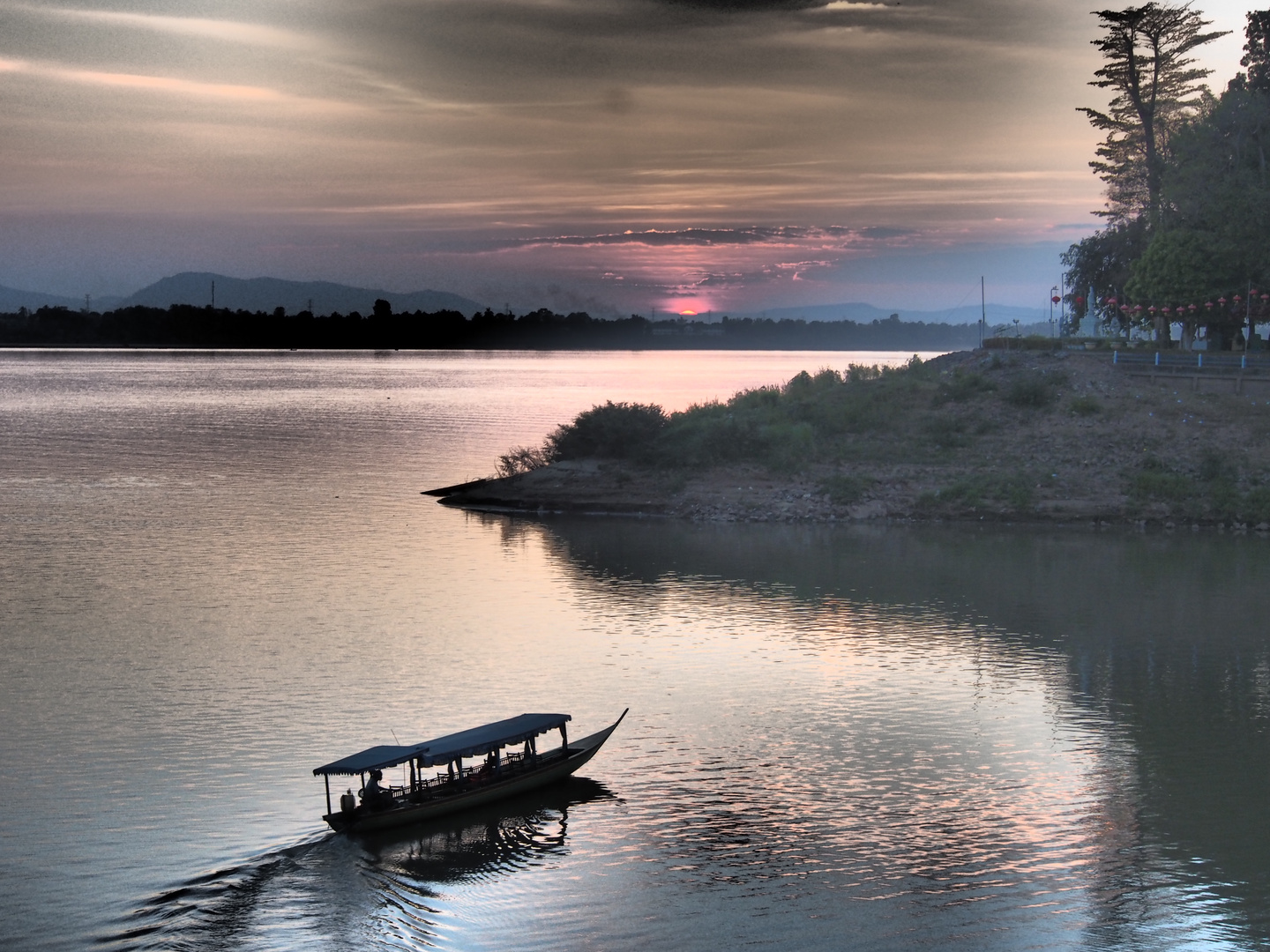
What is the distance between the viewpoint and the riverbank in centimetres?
5994

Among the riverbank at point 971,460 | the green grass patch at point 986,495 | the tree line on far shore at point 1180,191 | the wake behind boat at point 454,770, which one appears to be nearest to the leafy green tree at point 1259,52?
the tree line on far shore at point 1180,191

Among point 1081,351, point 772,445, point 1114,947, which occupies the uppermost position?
point 1081,351

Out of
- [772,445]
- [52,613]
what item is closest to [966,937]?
[52,613]

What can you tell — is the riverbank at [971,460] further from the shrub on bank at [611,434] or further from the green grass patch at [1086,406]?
the shrub on bank at [611,434]

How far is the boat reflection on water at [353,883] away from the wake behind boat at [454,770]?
1.06 feet

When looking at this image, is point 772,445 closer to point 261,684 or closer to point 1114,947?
point 261,684

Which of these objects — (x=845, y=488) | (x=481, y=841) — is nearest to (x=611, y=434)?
(x=845, y=488)

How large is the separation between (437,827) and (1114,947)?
36.5 ft

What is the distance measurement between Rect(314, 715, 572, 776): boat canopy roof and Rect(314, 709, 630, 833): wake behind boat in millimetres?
15

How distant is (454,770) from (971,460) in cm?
4632

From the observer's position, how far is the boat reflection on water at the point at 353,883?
Answer: 59.2 ft

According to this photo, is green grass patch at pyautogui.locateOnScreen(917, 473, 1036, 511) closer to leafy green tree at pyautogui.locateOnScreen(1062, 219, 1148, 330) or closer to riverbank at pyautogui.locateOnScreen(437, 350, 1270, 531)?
riverbank at pyautogui.locateOnScreen(437, 350, 1270, 531)

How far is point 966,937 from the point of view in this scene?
18.0 m

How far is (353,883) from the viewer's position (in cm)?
1977
